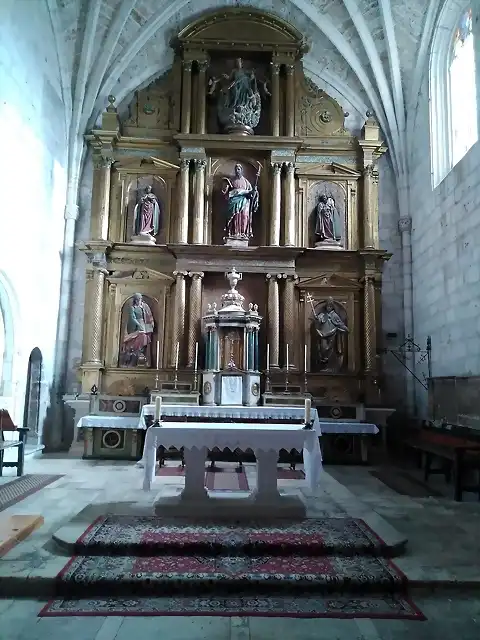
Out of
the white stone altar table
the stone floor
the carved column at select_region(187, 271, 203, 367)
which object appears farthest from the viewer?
the carved column at select_region(187, 271, 203, 367)

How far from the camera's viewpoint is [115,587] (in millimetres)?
4289

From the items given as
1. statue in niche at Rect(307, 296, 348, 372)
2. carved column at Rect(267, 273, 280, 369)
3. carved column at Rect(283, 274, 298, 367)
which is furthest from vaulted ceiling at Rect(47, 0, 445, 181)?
carved column at Rect(267, 273, 280, 369)

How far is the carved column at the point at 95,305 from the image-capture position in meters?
12.0

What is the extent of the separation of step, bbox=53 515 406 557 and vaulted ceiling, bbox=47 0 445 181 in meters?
9.78

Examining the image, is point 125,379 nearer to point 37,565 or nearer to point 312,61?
point 37,565

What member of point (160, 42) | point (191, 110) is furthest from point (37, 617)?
point (160, 42)

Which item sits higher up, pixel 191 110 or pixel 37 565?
pixel 191 110

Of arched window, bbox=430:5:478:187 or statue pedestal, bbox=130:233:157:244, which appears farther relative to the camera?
statue pedestal, bbox=130:233:157:244

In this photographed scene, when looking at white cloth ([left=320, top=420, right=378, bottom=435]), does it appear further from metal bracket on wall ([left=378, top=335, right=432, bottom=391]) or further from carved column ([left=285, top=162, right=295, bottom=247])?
carved column ([left=285, top=162, right=295, bottom=247])

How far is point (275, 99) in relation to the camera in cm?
1308

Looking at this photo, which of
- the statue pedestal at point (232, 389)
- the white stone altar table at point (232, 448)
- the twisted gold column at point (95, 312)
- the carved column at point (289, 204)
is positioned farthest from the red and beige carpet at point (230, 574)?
the carved column at point (289, 204)

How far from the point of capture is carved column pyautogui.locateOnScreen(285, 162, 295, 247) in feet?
40.7

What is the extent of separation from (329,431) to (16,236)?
6824 millimetres

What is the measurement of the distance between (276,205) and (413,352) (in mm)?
4471
